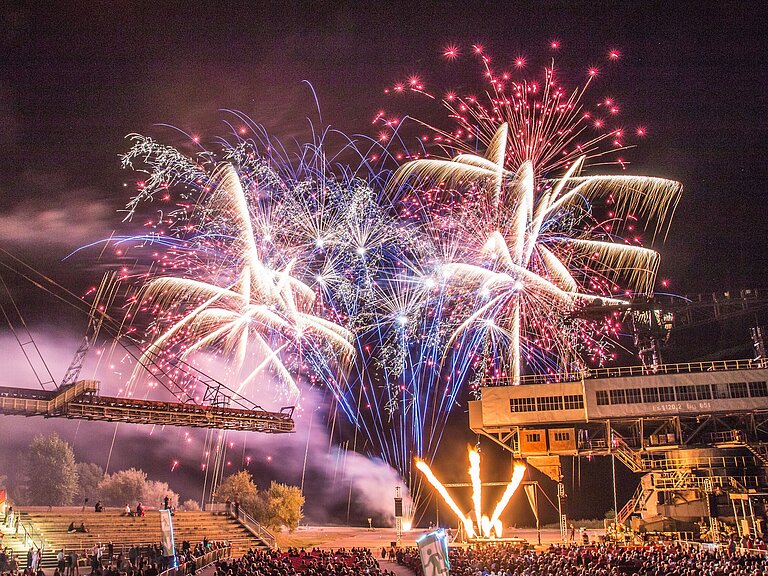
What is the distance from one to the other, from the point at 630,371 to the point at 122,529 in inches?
1299

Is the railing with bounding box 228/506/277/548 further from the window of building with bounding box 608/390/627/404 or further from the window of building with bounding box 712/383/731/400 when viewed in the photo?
the window of building with bounding box 712/383/731/400

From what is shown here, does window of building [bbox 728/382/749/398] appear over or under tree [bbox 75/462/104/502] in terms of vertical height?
over

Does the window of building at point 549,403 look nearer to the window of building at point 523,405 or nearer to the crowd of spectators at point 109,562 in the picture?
the window of building at point 523,405

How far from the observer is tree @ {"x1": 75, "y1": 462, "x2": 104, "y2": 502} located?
65375 millimetres

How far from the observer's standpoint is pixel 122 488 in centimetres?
6575

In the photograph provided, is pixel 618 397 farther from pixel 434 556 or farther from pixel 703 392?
pixel 434 556

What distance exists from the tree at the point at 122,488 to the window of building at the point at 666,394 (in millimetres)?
47788

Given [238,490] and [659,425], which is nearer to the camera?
[659,425]

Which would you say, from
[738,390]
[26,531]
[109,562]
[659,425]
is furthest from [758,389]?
[26,531]

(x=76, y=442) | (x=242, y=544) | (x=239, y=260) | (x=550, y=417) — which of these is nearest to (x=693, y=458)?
(x=550, y=417)

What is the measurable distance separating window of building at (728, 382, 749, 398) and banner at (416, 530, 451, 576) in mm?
35610

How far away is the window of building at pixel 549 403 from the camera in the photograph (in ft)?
156

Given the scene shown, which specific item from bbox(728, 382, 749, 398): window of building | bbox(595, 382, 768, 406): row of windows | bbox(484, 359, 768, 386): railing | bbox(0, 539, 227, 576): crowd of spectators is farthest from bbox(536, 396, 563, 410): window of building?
bbox(0, 539, 227, 576): crowd of spectators

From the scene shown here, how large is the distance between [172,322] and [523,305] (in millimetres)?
18051
